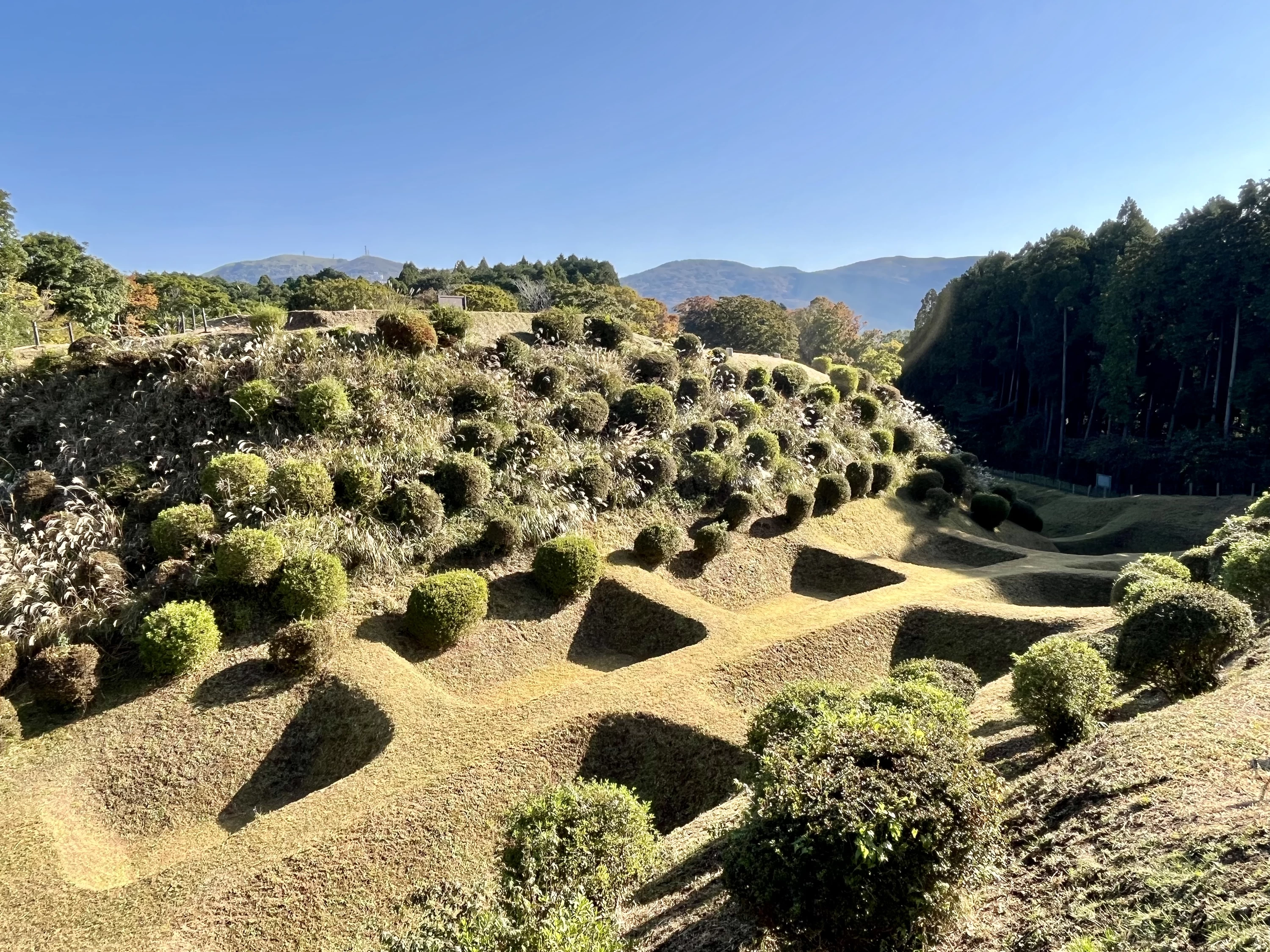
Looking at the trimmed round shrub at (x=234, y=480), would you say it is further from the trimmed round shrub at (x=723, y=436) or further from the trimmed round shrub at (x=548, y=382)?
the trimmed round shrub at (x=723, y=436)

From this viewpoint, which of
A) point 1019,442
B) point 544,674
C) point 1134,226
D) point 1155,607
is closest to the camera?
point 1155,607

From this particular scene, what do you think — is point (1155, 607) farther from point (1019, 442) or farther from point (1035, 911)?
point (1019, 442)

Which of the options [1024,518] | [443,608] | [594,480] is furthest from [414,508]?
[1024,518]

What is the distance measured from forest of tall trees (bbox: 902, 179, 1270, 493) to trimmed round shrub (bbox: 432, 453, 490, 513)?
29753 mm

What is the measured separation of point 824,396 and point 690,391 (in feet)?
17.0

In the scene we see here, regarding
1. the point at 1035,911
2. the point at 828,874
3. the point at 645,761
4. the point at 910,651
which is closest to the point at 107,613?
the point at 645,761

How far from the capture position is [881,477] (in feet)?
64.0

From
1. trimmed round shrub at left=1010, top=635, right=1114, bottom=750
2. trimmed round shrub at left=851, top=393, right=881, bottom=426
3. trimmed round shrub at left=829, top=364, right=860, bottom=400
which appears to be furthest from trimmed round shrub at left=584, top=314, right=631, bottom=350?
trimmed round shrub at left=1010, top=635, right=1114, bottom=750

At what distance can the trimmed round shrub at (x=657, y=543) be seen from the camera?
44.5 feet

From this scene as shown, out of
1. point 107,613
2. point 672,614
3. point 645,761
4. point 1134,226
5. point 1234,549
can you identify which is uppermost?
point 1134,226

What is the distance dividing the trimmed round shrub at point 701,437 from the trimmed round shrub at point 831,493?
10.4 ft

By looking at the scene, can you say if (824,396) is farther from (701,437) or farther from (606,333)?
(606,333)

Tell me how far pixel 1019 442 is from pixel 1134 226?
12391mm

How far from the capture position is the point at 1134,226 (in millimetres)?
34219
